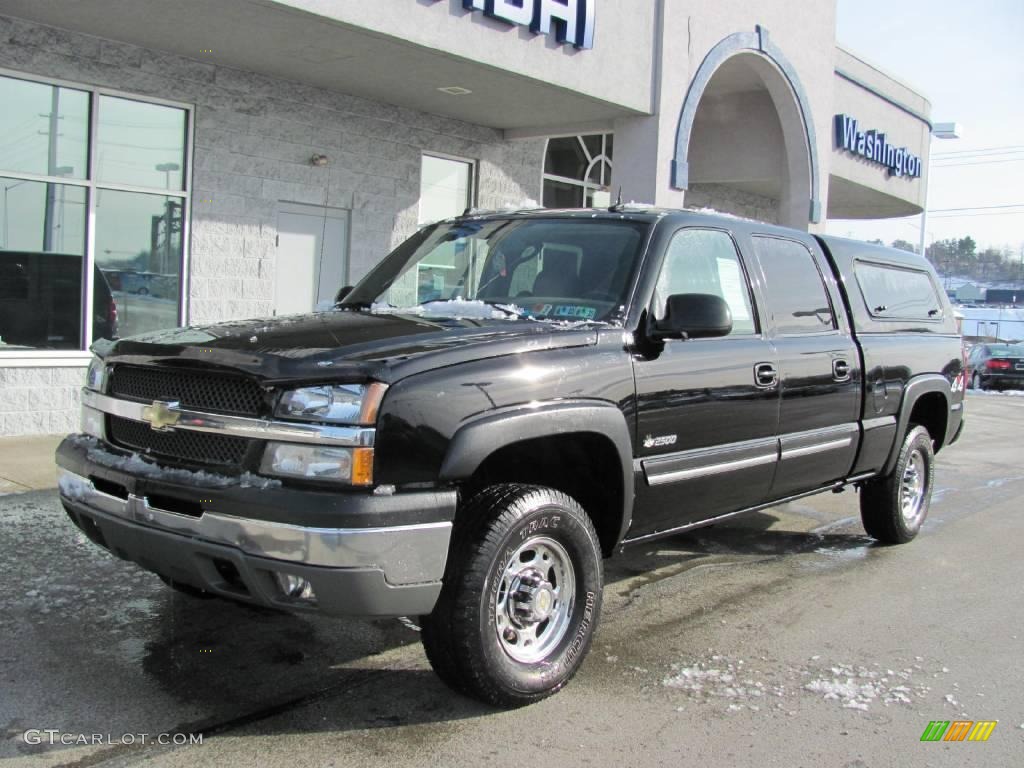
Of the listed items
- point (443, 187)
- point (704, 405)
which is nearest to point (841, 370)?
point (704, 405)

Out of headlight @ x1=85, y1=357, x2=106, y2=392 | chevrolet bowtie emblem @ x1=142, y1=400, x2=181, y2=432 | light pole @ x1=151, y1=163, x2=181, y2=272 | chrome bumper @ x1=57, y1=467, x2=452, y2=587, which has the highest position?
light pole @ x1=151, y1=163, x2=181, y2=272

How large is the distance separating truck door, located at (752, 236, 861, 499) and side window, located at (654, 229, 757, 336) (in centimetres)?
22

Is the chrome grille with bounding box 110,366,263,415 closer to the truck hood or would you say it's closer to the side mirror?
the truck hood

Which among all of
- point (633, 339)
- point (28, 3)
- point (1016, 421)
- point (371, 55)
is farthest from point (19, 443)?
point (1016, 421)

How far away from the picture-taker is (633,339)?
429 centimetres

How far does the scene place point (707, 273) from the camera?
16.0ft

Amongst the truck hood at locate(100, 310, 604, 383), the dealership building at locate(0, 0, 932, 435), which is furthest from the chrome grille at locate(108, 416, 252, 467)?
the dealership building at locate(0, 0, 932, 435)

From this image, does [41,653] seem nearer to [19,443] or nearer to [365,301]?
[365,301]

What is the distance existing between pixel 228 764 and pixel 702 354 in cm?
264

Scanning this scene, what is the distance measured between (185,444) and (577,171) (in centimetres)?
1238

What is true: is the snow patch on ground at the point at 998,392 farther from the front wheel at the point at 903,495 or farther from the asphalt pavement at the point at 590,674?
the asphalt pavement at the point at 590,674

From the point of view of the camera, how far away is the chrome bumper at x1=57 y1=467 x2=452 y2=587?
3.23m

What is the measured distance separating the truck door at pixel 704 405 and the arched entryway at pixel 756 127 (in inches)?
327

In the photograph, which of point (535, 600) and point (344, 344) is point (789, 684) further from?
point (344, 344)
